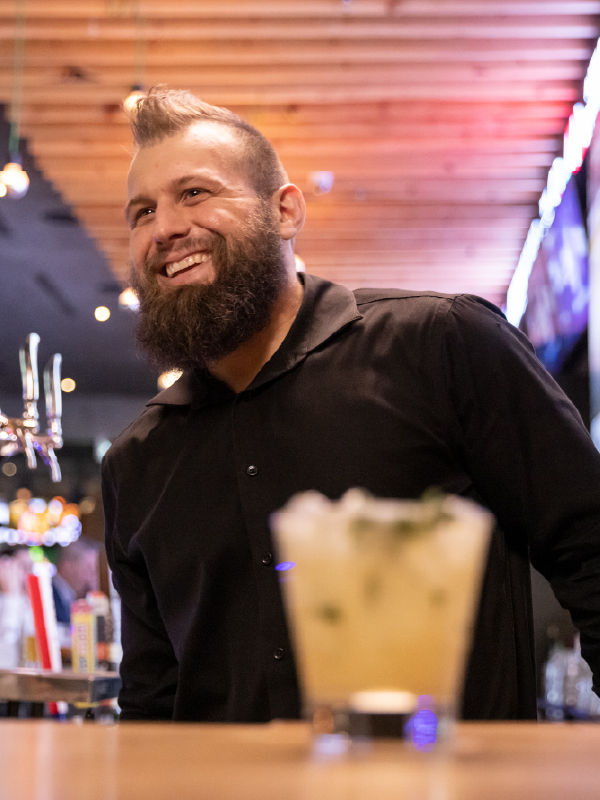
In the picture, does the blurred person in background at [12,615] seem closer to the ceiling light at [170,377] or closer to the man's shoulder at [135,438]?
the ceiling light at [170,377]

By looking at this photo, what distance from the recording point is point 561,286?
4758 millimetres

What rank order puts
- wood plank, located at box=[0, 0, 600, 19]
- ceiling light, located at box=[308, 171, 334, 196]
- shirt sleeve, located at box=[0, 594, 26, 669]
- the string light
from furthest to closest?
ceiling light, located at box=[308, 171, 334, 196] < the string light < wood plank, located at box=[0, 0, 600, 19] < shirt sleeve, located at box=[0, 594, 26, 669]

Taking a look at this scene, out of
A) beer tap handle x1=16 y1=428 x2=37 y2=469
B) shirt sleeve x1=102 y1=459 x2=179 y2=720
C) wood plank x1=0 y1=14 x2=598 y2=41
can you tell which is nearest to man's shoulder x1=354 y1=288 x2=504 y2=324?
shirt sleeve x1=102 y1=459 x2=179 y2=720

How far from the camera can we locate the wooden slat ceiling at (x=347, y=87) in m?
3.92

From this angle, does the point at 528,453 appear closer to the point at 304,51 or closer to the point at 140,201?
the point at 140,201

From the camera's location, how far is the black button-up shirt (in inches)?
48.1

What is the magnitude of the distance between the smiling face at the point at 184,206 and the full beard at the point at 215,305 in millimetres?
12

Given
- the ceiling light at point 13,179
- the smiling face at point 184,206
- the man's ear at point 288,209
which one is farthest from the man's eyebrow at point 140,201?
the ceiling light at point 13,179

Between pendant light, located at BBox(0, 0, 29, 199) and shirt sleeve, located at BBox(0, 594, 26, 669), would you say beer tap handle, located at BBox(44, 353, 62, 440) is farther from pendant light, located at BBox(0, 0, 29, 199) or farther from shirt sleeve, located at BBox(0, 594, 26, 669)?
pendant light, located at BBox(0, 0, 29, 199)

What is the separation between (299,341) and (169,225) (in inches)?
10.8

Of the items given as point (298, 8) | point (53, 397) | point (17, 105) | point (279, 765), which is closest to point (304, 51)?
point (298, 8)

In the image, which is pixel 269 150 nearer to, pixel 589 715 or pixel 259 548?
pixel 259 548

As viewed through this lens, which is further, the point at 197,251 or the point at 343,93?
the point at 343,93

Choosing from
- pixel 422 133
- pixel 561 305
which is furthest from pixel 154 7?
pixel 561 305
